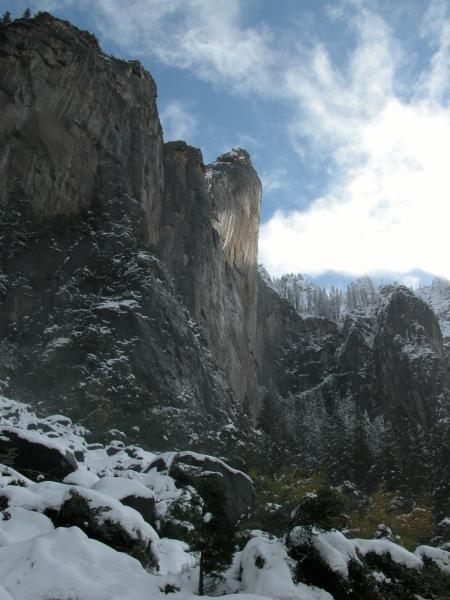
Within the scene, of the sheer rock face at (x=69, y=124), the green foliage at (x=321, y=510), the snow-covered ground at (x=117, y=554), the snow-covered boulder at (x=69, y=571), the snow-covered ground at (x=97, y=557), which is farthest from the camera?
the sheer rock face at (x=69, y=124)

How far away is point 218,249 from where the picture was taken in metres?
75.8

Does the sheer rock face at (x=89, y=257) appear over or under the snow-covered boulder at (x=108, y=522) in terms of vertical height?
over

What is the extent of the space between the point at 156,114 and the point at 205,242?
16.9 meters

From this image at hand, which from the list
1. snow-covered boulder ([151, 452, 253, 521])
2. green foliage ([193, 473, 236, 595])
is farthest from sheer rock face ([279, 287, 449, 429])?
green foliage ([193, 473, 236, 595])

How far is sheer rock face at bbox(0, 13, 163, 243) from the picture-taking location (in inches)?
2141

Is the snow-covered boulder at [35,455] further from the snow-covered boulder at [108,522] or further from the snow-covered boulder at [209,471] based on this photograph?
the snow-covered boulder at [209,471]

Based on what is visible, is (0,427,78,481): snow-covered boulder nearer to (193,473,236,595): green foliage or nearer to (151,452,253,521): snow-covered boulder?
(151,452,253,521): snow-covered boulder

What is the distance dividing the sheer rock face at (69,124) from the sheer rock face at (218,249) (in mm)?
4114

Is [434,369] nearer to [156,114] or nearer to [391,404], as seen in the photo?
[391,404]

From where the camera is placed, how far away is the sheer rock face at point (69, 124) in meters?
54.4

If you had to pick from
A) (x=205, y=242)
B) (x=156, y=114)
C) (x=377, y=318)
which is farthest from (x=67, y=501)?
(x=377, y=318)

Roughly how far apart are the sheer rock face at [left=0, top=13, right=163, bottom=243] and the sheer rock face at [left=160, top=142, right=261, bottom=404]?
4114 millimetres

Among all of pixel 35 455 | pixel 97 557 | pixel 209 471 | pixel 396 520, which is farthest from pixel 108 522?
pixel 396 520

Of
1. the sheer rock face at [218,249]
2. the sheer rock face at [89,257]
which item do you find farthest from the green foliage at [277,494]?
the sheer rock face at [218,249]
